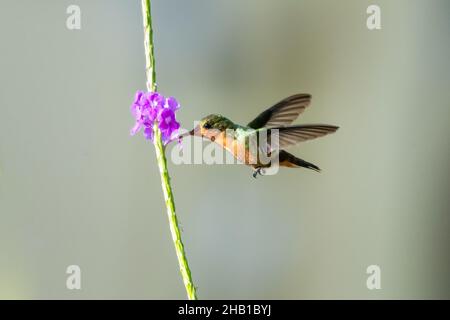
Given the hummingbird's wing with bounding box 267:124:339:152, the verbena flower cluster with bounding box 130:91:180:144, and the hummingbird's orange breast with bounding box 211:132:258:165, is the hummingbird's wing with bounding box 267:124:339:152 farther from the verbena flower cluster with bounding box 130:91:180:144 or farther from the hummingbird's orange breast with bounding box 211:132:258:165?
the verbena flower cluster with bounding box 130:91:180:144

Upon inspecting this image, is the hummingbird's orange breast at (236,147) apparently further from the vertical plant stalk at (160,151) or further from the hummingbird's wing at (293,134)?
the vertical plant stalk at (160,151)

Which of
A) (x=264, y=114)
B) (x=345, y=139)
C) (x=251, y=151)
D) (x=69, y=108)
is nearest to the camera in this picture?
(x=251, y=151)

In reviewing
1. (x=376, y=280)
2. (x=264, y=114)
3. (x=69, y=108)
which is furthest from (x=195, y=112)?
(x=264, y=114)

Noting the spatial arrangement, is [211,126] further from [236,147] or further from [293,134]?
[293,134]

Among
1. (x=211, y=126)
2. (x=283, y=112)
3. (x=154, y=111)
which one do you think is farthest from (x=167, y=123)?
(x=283, y=112)

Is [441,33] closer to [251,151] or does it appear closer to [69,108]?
[69,108]

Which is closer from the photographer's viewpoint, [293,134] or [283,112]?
[293,134]

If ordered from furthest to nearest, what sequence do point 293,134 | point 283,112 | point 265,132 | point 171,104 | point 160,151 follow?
1. point 283,112
2. point 265,132
3. point 293,134
4. point 171,104
5. point 160,151
